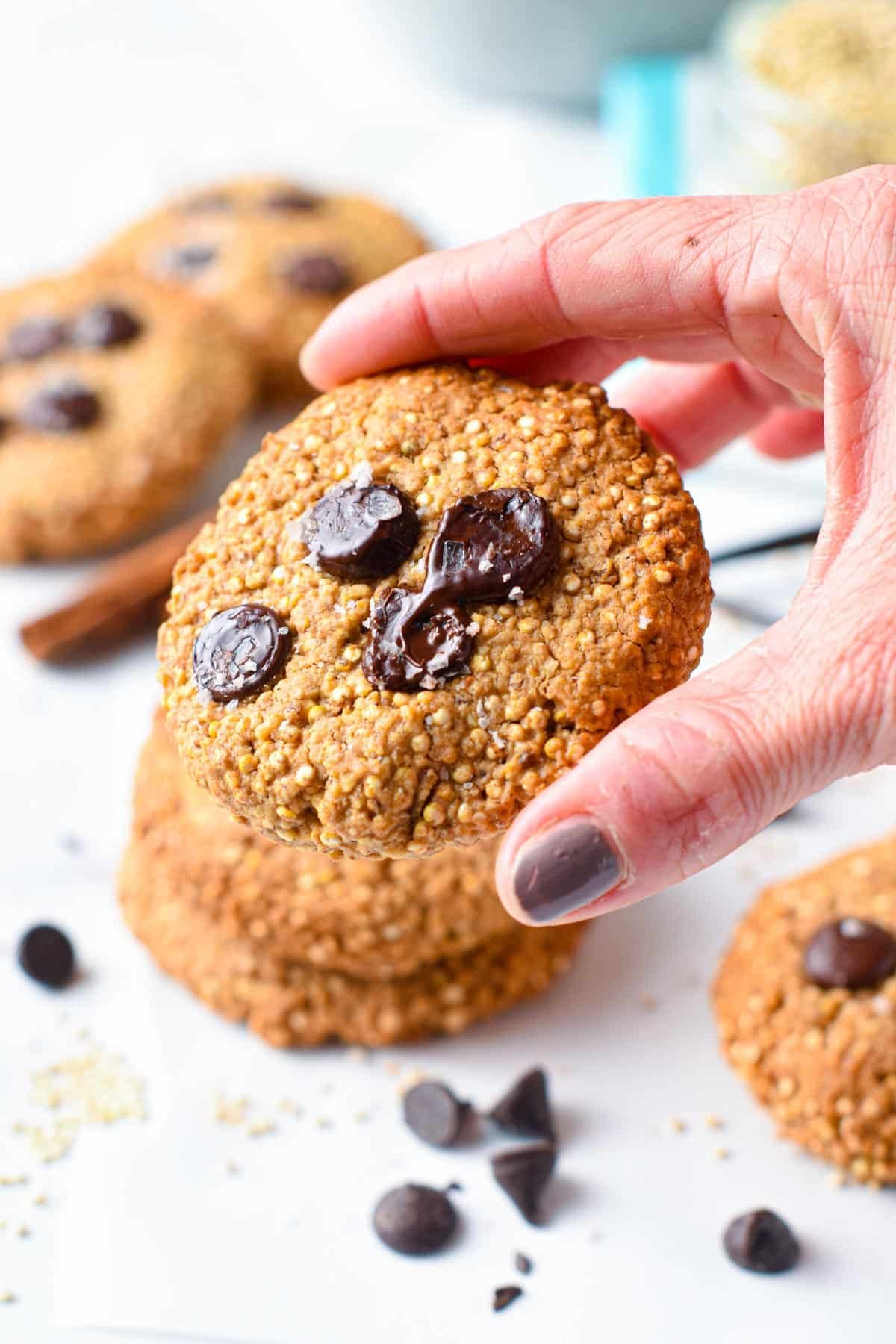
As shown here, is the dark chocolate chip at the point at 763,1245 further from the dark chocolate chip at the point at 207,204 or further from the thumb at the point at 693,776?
the dark chocolate chip at the point at 207,204

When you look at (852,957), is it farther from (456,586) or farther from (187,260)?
(187,260)

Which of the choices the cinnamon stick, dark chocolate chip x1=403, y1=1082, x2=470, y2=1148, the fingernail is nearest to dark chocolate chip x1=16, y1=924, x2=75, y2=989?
dark chocolate chip x1=403, y1=1082, x2=470, y2=1148

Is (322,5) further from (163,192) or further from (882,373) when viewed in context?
(882,373)

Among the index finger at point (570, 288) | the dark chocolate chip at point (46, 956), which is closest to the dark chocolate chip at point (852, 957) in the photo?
the index finger at point (570, 288)

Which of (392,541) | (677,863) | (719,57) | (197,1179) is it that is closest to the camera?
(677,863)

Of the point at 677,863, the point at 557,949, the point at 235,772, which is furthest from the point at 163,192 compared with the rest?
the point at 677,863

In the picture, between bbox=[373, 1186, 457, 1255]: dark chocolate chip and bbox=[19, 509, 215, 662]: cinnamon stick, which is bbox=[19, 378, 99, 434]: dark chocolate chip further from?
bbox=[373, 1186, 457, 1255]: dark chocolate chip
